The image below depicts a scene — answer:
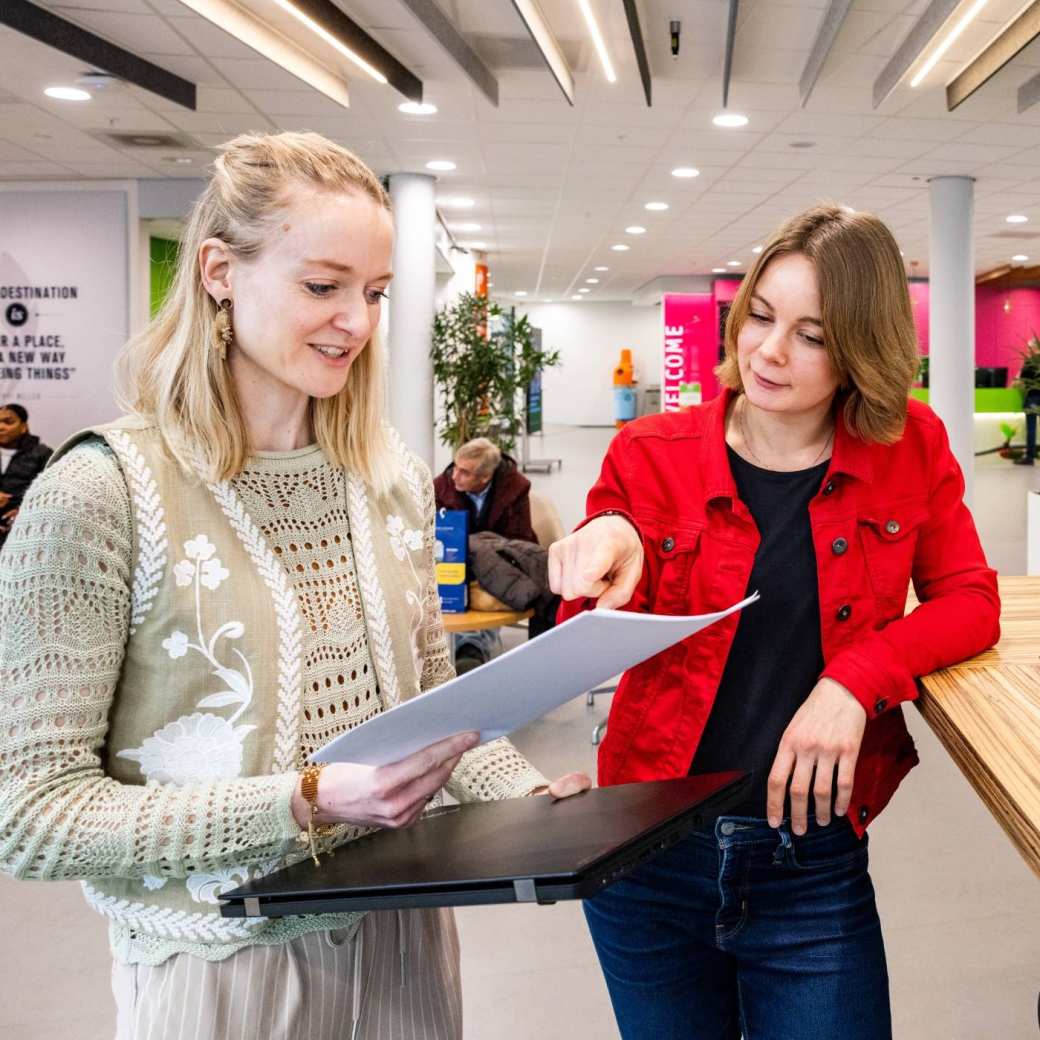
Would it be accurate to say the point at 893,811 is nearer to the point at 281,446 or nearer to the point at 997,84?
the point at 281,446

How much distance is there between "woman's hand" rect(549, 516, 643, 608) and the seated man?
410 centimetres

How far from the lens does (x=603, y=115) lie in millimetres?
8156

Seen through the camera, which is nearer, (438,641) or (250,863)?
(250,863)

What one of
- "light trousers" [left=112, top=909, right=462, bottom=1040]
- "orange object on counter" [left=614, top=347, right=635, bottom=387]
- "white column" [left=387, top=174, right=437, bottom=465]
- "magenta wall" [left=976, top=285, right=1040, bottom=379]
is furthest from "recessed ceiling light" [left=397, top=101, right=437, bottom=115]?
"orange object on counter" [left=614, top=347, right=635, bottom=387]

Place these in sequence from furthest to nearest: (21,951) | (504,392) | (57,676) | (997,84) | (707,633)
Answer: (504,392) → (997,84) → (21,951) → (707,633) → (57,676)

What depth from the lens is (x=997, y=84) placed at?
736cm

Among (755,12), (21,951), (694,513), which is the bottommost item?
(21,951)

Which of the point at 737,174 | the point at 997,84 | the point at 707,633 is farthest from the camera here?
the point at 737,174

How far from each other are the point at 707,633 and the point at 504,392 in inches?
413

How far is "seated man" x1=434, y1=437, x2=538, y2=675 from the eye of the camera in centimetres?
564

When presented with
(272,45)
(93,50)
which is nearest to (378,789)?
(272,45)

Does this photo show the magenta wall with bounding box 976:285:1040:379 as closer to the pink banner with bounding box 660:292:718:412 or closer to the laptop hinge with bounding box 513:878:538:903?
the pink banner with bounding box 660:292:718:412

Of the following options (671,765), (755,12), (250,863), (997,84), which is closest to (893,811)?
(671,765)

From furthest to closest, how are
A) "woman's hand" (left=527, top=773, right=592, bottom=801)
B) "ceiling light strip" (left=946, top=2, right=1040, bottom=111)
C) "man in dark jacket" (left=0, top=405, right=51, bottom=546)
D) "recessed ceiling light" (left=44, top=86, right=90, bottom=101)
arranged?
"man in dark jacket" (left=0, top=405, right=51, bottom=546) < "recessed ceiling light" (left=44, top=86, right=90, bottom=101) < "ceiling light strip" (left=946, top=2, right=1040, bottom=111) < "woman's hand" (left=527, top=773, right=592, bottom=801)
